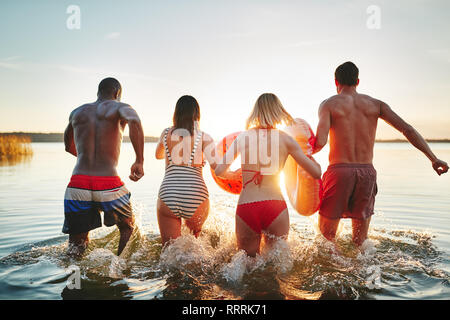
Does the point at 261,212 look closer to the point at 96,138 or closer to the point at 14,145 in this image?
the point at 96,138

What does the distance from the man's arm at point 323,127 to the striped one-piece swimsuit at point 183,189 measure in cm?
147

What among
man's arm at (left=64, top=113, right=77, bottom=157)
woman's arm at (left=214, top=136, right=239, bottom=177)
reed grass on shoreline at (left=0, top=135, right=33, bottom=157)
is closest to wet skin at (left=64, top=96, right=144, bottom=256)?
man's arm at (left=64, top=113, right=77, bottom=157)

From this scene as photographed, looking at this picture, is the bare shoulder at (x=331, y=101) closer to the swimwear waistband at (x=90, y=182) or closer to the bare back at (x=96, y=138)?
the bare back at (x=96, y=138)

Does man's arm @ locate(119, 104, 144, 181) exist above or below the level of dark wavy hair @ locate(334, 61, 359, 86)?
below

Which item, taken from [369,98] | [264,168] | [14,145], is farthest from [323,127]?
[14,145]

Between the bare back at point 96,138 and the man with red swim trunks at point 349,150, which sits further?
the man with red swim trunks at point 349,150

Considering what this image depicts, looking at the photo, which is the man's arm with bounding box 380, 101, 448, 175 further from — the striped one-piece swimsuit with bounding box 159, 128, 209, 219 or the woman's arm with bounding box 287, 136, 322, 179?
the striped one-piece swimsuit with bounding box 159, 128, 209, 219

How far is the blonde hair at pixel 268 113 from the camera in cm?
385

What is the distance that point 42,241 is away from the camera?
5.92 m

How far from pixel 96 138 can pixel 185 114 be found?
110 centimetres

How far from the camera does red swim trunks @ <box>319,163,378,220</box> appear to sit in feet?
14.5

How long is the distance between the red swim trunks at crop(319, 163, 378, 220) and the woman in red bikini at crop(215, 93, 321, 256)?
73 cm

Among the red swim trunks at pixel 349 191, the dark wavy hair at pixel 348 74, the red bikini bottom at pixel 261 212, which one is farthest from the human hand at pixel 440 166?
the red bikini bottom at pixel 261 212
